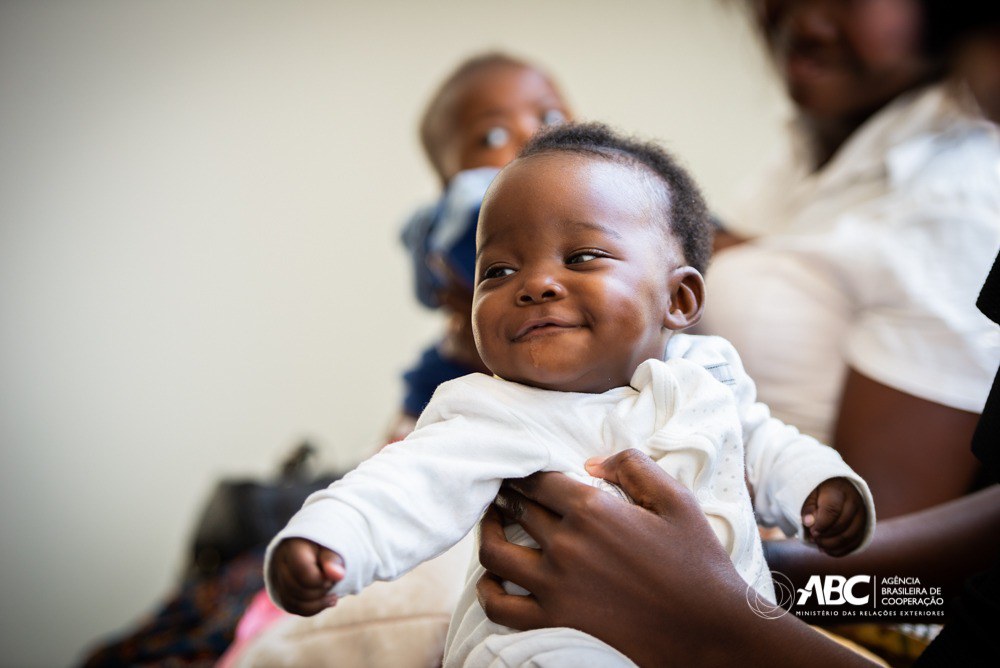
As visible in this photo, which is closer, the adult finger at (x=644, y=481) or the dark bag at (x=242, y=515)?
the adult finger at (x=644, y=481)

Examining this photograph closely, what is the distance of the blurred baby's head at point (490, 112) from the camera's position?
1132mm

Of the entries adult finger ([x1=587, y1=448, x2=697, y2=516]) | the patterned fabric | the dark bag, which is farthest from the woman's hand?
the dark bag

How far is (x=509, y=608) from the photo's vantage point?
53cm

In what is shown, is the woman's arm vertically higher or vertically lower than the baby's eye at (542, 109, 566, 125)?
lower

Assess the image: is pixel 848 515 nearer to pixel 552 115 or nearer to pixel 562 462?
pixel 562 462

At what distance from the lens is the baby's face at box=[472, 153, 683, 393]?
1.80 ft

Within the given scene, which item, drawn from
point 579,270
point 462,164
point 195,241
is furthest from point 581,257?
point 195,241

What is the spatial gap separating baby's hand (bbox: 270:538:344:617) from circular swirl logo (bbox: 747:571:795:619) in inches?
11.1

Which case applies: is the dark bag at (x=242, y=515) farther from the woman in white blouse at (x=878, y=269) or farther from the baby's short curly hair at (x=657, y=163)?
the baby's short curly hair at (x=657, y=163)

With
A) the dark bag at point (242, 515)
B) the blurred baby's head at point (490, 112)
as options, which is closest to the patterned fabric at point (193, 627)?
the dark bag at point (242, 515)

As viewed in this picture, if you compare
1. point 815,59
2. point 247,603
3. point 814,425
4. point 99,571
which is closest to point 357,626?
point 814,425

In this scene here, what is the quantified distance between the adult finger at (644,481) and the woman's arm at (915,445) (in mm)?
329

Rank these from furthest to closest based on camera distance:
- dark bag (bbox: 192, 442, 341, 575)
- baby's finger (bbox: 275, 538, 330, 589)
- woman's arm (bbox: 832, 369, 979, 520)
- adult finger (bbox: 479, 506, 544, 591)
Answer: dark bag (bbox: 192, 442, 341, 575)
woman's arm (bbox: 832, 369, 979, 520)
adult finger (bbox: 479, 506, 544, 591)
baby's finger (bbox: 275, 538, 330, 589)

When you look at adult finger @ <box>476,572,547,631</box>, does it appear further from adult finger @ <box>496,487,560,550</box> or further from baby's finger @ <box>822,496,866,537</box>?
baby's finger @ <box>822,496,866,537</box>
